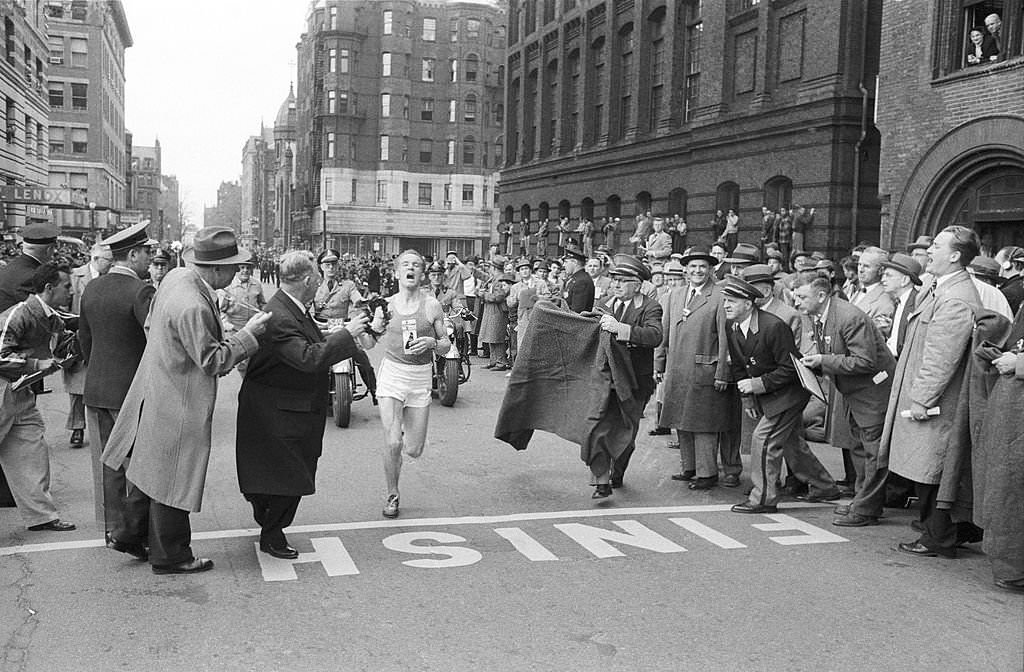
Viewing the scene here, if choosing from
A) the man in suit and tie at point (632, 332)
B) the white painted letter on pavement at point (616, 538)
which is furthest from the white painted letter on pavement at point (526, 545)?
the man in suit and tie at point (632, 332)

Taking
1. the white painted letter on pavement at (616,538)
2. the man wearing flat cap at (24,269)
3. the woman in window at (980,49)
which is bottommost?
the white painted letter on pavement at (616,538)

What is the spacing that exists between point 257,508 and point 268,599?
3.02 ft

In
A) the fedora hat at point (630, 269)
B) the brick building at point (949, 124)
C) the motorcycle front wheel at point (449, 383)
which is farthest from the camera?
the brick building at point (949, 124)

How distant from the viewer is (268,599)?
554 cm

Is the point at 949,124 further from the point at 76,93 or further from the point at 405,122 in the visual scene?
the point at 76,93

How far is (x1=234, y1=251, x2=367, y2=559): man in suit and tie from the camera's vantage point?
6074 mm

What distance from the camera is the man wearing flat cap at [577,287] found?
14500 millimetres

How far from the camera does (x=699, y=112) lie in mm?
25562

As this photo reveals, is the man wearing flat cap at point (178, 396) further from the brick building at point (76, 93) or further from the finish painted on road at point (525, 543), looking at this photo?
the brick building at point (76, 93)

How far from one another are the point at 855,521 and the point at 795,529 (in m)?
0.51

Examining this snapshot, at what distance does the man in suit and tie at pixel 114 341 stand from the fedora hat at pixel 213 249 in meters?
0.70

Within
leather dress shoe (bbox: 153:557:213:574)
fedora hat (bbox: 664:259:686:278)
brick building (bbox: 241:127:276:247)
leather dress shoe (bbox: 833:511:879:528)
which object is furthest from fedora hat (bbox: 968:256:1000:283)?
brick building (bbox: 241:127:276:247)

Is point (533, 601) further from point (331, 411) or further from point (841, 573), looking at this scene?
point (331, 411)

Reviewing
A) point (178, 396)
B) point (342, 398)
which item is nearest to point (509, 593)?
point (178, 396)
